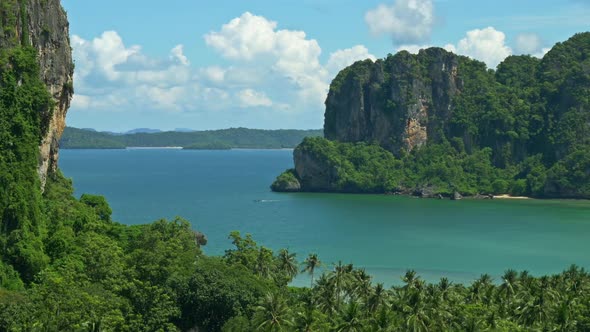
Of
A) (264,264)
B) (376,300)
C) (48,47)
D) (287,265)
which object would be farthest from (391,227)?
(376,300)

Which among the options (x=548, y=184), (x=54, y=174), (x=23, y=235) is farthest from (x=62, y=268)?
(x=548, y=184)

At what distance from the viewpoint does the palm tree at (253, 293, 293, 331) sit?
5028cm

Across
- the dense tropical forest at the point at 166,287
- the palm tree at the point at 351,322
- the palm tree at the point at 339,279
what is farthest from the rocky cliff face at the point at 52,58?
the palm tree at the point at 351,322

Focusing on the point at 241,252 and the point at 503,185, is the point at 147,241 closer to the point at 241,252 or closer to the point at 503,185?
the point at 241,252

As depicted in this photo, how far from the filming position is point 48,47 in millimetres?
81875

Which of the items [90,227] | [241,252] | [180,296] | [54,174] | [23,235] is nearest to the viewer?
[180,296]

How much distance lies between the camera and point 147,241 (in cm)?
6744

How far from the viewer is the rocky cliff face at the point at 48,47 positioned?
248 feet

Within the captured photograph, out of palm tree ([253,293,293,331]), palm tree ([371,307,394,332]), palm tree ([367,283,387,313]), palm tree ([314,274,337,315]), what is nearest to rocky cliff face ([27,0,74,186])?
palm tree ([314,274,337,315])

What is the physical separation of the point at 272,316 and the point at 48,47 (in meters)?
45.3

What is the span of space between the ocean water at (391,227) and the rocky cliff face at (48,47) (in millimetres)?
28896

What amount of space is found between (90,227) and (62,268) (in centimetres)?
1813

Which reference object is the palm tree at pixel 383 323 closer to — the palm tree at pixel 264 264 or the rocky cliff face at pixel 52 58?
the palm tree at pixel 264 264

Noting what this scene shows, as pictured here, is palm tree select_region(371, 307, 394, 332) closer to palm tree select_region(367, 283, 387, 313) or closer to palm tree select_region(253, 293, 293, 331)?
palm tree select_region(253, 293, 293, 331)
